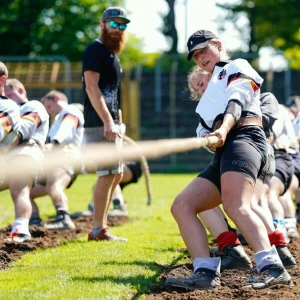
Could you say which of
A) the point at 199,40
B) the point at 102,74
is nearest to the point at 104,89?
the point at 102,74

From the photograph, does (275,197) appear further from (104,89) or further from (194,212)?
(194,212)

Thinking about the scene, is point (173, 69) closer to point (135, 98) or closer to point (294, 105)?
point (135, 98)

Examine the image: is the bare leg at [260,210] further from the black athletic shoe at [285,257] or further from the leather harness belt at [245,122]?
the leather harness belt at [245,122]

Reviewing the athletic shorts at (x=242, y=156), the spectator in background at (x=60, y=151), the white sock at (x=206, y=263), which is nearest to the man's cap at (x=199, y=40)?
the athletic shorts at (x=242, y=156)

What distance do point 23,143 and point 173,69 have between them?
1931 cm

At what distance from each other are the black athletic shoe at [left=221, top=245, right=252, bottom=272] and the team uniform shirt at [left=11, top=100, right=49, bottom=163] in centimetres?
252

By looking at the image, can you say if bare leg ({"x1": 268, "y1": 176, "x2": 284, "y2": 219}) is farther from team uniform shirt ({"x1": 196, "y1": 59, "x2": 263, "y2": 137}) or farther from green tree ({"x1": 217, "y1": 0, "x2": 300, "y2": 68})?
green tree ({"x1": 217, "y1": 0, "x2": 300, "y2": 68})

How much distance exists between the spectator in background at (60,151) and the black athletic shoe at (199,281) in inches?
173

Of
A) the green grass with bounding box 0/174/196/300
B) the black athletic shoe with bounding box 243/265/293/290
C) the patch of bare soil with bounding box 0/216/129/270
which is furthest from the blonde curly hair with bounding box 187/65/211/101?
the patch of bare soil with bounding box 0/216/129/270

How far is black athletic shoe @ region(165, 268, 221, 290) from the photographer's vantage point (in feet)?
19.9

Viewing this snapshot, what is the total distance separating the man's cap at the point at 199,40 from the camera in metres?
6.51

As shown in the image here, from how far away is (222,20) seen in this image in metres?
43.3

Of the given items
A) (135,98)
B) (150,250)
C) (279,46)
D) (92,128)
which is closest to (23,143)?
(92,128)

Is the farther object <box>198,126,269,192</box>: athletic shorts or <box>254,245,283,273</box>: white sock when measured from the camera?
<box>198,126,269,192</box>: athletic shorts
